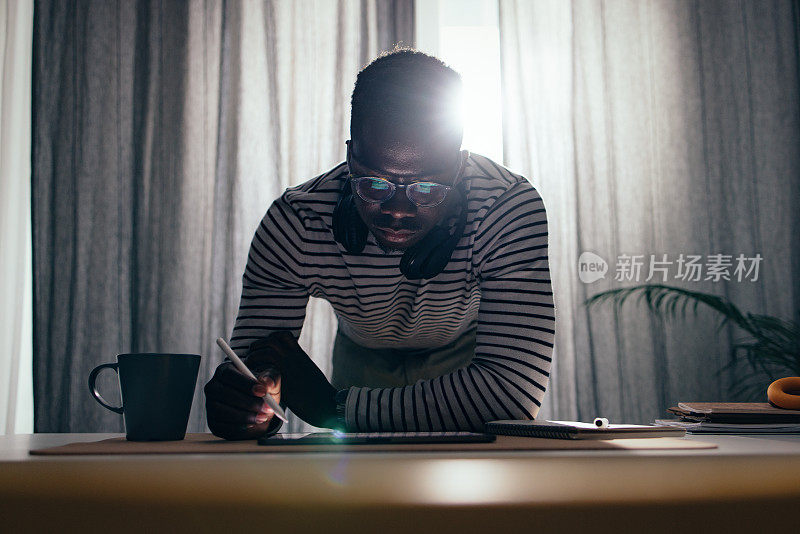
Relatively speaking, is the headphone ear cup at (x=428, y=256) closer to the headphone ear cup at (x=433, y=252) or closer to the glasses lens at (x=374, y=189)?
the headphone ear cup at (x=433, y=252)

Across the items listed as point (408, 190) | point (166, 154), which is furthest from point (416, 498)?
point (166, 154)

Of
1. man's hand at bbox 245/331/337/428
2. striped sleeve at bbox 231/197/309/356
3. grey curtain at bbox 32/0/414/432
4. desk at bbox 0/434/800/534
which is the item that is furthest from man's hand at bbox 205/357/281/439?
grey curtain at bbox 32/0/414/432

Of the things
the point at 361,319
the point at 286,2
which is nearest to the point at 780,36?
the point at 286,2

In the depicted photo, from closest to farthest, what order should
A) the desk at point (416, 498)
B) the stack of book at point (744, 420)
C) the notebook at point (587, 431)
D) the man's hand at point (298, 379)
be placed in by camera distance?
the desk at point (416, 498) → the notebook at point (587, 431) → the stack of book at point (744, 420) → the man's hand at point (298, 379)

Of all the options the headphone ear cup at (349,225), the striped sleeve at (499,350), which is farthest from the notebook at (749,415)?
the headphone ear cup at (349,225)

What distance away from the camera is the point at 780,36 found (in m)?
2.88

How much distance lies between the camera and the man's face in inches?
38.1

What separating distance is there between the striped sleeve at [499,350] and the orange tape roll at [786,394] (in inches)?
13.3

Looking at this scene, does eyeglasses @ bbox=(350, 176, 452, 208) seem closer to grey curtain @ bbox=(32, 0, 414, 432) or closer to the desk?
the desk

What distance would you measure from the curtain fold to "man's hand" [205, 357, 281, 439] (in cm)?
235

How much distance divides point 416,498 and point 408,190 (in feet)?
2.26

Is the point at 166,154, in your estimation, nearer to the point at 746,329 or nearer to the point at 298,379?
the point at 298,379

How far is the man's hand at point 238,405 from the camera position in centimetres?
77

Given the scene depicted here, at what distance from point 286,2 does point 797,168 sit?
2295mm
